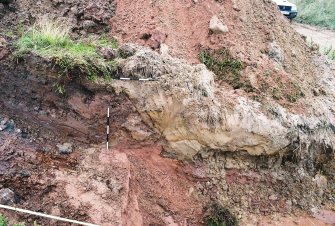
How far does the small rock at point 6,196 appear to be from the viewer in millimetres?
4027

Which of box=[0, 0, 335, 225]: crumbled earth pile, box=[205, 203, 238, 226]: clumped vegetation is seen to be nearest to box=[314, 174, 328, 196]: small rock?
box=[0, 0, 335, 225]: crumbled earth pile

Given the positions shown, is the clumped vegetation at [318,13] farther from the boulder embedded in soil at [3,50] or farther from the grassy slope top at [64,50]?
the boulder embedded in soil at [3,50]

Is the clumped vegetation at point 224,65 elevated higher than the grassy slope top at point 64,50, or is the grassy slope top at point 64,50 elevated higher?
the grassy slope top at point 64,50

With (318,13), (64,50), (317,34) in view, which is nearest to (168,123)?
(64,50)

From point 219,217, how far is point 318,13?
12.0m

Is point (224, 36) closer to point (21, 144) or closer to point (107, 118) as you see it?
point (107, 118)

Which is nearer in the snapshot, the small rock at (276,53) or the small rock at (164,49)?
the small rock at (164,49)

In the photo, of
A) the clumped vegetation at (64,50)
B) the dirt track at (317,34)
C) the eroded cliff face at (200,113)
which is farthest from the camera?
the dirt track at (317,34)

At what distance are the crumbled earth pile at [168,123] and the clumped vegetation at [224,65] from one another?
0.05ft

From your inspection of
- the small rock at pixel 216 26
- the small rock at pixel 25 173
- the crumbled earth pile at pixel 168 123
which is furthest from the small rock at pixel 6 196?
the small rock at pixel 216 26

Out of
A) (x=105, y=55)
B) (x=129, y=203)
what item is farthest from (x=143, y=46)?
(x=129, y=203)

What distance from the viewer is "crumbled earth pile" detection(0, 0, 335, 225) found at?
4656 millimetres

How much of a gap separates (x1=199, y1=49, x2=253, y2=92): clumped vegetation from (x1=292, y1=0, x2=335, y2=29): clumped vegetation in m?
10.1

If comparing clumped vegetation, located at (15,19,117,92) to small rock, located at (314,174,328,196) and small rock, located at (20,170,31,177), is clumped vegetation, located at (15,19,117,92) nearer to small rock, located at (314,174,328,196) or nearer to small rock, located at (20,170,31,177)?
small rock, located at (20,170,31,177)
